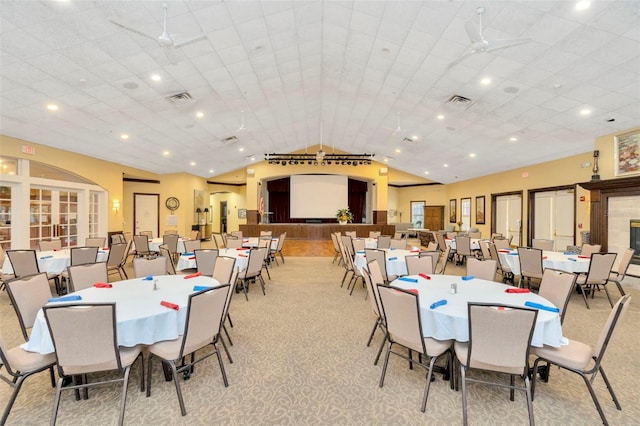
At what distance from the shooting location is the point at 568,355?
237 cm

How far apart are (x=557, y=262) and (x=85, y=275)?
23.4 feet

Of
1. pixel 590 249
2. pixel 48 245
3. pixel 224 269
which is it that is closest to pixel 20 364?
pixel 224 269

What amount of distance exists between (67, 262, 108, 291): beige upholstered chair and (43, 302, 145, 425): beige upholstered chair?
1663 mm

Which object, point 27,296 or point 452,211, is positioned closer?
point 27,296

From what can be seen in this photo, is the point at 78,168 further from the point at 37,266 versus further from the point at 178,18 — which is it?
the point at 178,18

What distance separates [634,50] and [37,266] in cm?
956

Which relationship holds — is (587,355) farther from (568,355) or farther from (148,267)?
(148,267)

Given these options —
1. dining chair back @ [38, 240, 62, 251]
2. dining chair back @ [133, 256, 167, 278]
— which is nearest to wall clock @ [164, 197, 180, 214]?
dining chair back @ [38, 240, 62, 251]

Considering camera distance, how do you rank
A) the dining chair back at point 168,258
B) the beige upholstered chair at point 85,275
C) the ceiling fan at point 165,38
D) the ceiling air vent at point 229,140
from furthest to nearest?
the ceiling air vent at point 229,140 → the dining chair back at point 168,258 → the beige upholstered chair at point 85,275 → the ceiling fan at point 165,38

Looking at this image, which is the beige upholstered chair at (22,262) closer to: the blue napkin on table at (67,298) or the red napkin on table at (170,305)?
the blue napkin on table at (67,298)

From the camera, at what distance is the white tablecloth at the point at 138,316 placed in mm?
2297

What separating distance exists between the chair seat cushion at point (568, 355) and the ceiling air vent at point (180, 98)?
7288 millimetres

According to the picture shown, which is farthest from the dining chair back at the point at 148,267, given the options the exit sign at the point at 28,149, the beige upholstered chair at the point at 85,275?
the exit sign at the point at 28,149

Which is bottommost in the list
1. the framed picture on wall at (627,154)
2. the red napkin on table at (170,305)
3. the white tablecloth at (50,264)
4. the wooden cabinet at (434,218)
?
the white tablecloth at (50,264)
